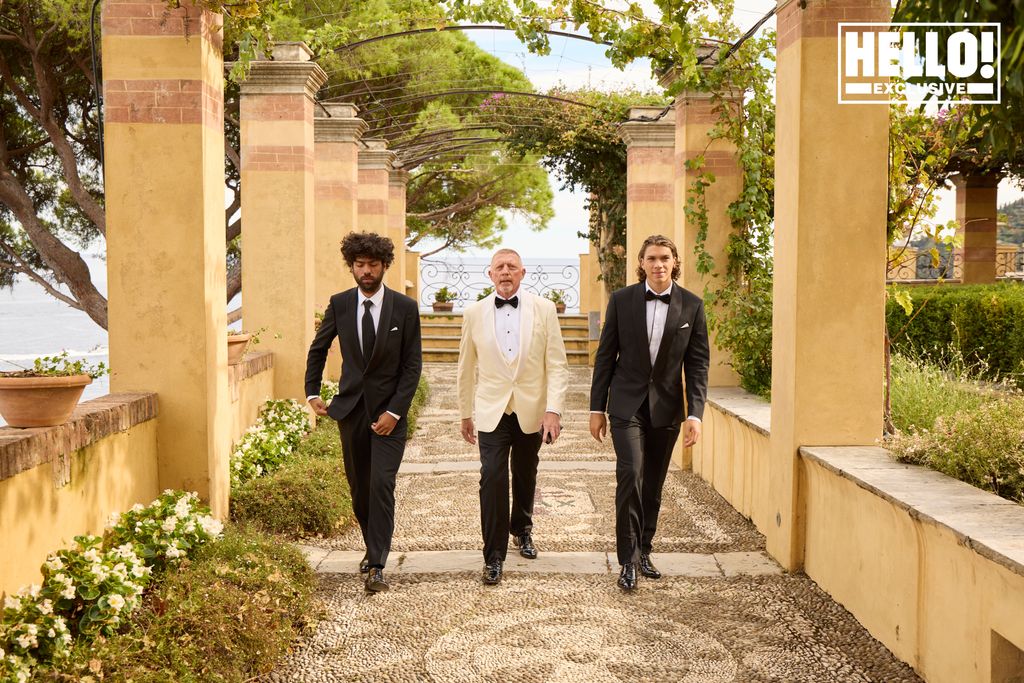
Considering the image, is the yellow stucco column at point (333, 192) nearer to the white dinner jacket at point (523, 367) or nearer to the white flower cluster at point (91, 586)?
the white dinner jacket at point (523, 367)

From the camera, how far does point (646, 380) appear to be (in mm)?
5184

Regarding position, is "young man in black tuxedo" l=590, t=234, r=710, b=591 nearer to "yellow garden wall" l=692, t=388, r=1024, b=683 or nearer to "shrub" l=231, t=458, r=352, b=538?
"yellow garden wall" l=692, t=388, r=1024, b=683

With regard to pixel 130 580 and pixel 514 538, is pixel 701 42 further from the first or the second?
pixel 130 580

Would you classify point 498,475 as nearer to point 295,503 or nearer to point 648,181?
point 295,503

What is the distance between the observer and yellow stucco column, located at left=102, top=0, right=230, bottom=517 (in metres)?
5.48

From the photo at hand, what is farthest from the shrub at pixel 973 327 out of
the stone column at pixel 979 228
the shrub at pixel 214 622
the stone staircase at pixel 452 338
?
the stone column at pixel 979 228

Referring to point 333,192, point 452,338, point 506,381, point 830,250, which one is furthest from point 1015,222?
point 506,381

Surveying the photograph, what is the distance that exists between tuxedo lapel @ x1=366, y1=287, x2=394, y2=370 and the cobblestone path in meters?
A: 1.18

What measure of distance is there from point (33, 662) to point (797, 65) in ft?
14.6

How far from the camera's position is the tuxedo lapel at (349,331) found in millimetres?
5305

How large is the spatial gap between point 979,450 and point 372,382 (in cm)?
294

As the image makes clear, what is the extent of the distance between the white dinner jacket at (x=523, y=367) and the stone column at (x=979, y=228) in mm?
17875

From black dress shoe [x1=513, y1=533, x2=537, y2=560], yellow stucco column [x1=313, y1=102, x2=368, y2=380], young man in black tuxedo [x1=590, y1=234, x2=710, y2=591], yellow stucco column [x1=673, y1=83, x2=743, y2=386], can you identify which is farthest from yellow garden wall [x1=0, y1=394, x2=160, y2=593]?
yellow stucco column [x1=313, y1=102, x2=368, y2=380]

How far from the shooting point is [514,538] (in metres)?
6.18
